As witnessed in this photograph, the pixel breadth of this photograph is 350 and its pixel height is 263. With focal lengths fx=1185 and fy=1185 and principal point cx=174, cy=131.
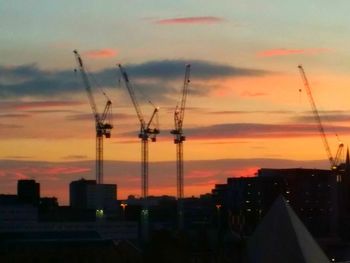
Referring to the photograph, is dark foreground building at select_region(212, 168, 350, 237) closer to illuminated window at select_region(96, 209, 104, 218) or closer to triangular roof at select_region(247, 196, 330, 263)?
illuminated window at select_region(96, 209, 104, 218)

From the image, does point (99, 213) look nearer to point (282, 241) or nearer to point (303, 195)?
point (303, 195)

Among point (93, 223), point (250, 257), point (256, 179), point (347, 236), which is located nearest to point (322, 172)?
point (256, 179)

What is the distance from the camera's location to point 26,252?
91625mm

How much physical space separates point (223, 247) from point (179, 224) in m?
58.1

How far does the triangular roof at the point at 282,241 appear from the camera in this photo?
174 ft

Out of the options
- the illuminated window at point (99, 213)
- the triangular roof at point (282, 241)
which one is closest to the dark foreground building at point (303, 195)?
the illuminated window at point (99, 213)

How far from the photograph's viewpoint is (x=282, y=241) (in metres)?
53.9

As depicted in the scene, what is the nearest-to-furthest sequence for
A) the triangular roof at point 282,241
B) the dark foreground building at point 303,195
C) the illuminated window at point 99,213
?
the triangular roof at point 282,241 → the illuminated window at point 99,213 → the dark foreground building at point 303,195

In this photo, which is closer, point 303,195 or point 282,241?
point 282,241

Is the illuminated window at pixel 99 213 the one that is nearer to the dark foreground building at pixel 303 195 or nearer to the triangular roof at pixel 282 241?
the dark foreground building at pixel 303 195

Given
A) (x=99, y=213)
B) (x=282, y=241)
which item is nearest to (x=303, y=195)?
(x=99, y=213)

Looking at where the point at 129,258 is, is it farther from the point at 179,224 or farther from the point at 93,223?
the point at 179,224

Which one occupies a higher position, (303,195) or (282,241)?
(303,195)

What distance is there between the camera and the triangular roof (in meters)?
53.1
